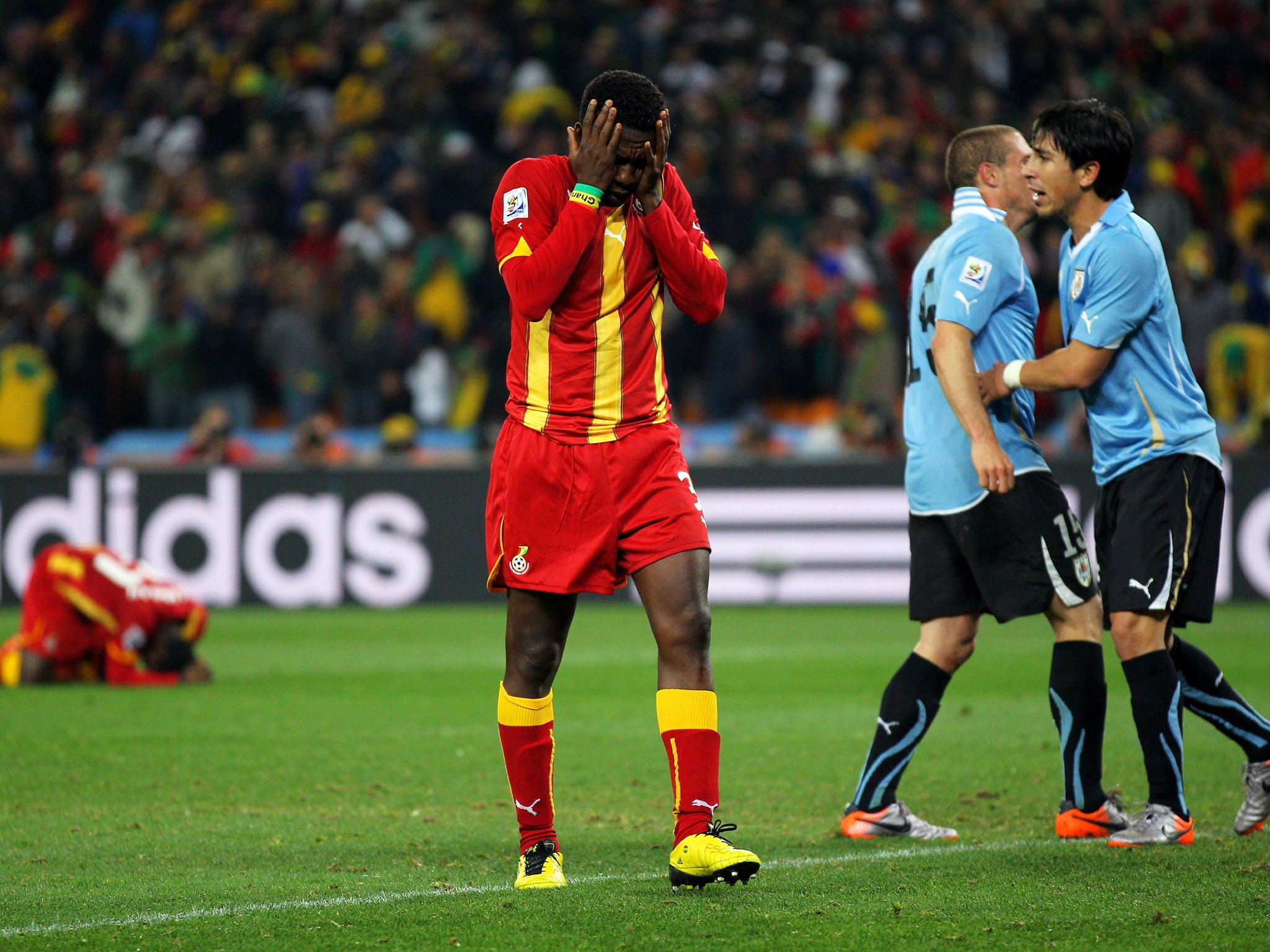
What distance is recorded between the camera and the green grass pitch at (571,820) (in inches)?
146

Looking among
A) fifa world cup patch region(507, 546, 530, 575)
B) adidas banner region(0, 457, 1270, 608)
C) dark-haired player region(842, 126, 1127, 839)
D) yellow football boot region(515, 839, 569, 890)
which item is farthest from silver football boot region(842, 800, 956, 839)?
adidas banner region(0, 457, 1270, 608)

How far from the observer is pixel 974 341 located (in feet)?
16.4

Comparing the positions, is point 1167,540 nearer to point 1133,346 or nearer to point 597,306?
point 1133,346

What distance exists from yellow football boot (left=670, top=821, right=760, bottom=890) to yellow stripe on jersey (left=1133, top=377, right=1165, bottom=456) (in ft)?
5.54

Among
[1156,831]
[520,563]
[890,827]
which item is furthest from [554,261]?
[1156,831]

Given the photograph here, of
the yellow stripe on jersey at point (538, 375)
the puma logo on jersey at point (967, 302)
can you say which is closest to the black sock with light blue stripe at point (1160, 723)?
the puma logo on jersey at point (967, 302)

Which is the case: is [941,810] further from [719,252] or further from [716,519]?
[719,252]

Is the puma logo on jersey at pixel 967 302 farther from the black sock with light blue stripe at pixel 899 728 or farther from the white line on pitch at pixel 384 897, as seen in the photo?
the white line on pitch at pixel 384 897

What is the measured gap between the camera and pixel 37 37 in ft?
62.6

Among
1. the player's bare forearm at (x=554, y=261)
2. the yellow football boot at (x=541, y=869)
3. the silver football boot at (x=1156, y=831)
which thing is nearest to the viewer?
the player's bare forearm at (x=554, y=261)

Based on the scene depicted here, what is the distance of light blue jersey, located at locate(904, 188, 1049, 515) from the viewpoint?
4.90 m

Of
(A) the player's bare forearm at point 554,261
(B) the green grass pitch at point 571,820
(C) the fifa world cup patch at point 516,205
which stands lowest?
(B) the green grass pitch at point 571,820

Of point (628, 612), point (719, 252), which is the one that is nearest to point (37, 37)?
point (719, 252)

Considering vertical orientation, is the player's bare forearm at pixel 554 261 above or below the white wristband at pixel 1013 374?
above
